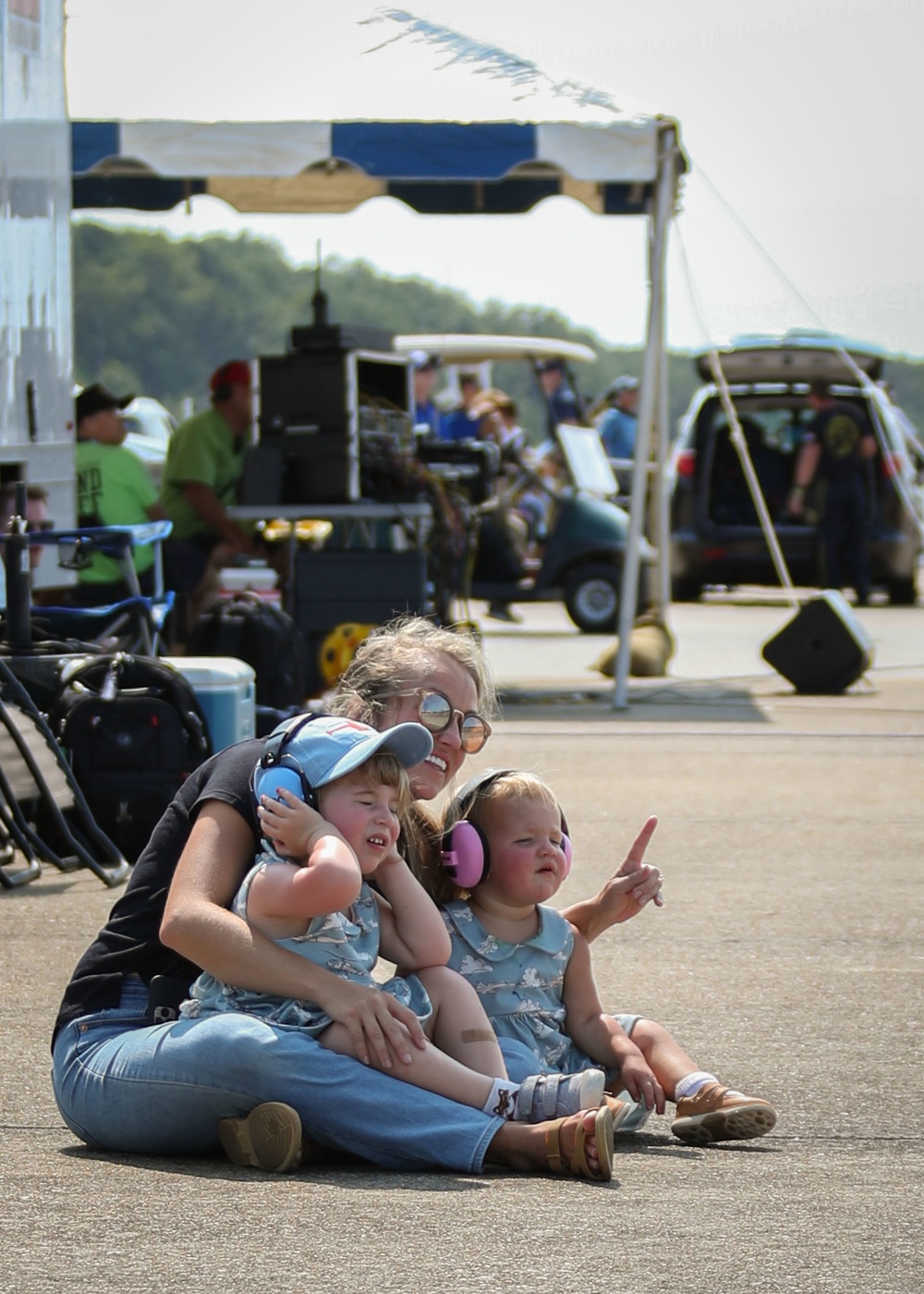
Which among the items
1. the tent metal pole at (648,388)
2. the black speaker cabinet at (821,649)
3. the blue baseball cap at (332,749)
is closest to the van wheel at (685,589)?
the black speaker cabinet at (821,649)

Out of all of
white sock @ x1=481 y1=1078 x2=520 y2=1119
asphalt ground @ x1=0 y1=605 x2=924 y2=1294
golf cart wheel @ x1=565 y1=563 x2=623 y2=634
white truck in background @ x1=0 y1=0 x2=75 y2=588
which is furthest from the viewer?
golf cart wheel @ x1=565 y1=563 x2=623 y2=634

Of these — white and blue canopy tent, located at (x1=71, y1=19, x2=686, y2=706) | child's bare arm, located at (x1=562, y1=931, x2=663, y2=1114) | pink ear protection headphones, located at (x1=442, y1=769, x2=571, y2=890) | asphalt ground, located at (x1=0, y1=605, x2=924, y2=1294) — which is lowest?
asphalt ground, located at (x1=0, y1=605, x2=924, y2=1294)

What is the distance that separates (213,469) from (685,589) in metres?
8.68

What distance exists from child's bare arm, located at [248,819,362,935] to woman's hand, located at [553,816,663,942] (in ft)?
2.43

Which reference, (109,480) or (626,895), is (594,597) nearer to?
(109,480)

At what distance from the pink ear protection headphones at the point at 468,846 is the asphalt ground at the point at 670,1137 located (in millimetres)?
523

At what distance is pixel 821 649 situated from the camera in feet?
39.4

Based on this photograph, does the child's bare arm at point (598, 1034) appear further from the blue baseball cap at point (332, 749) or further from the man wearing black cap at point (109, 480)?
the man wearing black cap at point (109, 480)

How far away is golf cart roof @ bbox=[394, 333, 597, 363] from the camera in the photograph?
18.6 m

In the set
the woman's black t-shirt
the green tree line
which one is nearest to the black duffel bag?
the woman's black t-shirt

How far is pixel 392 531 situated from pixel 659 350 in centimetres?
190

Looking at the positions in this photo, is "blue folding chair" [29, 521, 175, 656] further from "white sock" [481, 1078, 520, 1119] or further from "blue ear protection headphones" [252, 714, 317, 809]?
"white sock" [481, 1078, 520, 1119]

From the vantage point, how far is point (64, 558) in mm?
9492

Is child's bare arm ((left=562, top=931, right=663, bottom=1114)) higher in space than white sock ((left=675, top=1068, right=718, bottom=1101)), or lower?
higher
